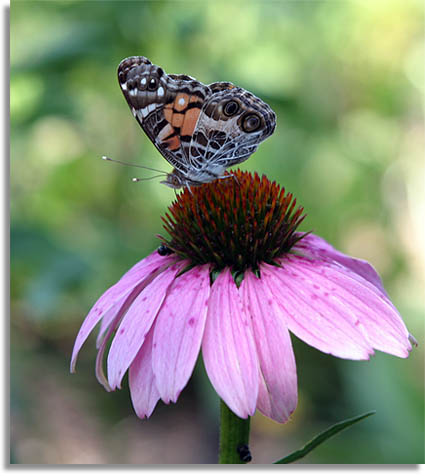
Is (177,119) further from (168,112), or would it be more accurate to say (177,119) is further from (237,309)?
(237,309)

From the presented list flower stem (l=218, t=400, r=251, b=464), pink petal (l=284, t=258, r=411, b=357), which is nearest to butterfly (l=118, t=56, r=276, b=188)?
pink petal (l=284, t=258, r=411, b=357)

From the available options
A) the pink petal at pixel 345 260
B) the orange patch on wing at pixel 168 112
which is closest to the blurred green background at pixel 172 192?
the pink petal at pixel 345 260

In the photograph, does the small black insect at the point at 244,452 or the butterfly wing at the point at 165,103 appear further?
the butterfly wing at the point at 165,103

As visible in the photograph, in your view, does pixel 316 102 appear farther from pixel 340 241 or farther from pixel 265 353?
pixel 265 353

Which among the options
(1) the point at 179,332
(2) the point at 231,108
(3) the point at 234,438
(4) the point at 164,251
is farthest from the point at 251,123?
(3) the point at 234,438

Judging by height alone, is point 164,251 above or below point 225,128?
below

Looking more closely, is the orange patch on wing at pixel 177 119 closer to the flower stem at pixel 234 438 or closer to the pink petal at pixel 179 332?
the pink petal at pixel 179 332

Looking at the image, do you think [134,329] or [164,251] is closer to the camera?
[134,329]
